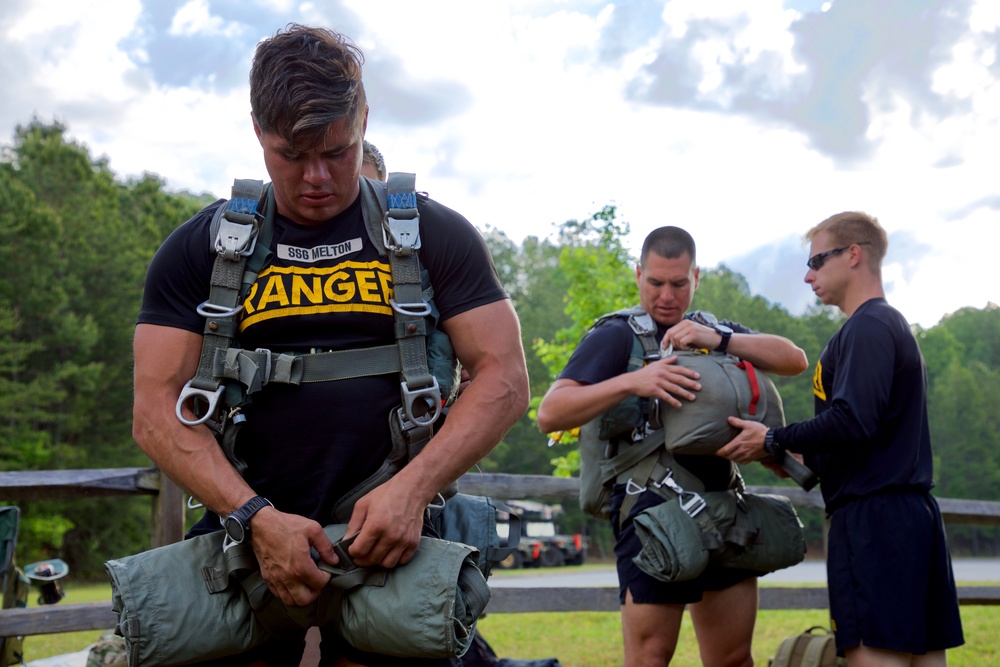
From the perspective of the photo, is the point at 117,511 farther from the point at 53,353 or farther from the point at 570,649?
the point at 570,649

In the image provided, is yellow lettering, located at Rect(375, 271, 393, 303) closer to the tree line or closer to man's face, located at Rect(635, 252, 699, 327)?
man's face, located at Rect(635, 252, 699, 327)

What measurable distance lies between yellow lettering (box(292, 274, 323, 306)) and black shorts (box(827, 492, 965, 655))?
241cm

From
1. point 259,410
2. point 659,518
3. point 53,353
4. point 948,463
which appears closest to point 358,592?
point 259,410

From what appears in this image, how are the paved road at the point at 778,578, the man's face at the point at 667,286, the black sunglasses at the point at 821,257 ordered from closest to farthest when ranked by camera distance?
the black sunglasses at the point at 821,257 → the man's face at the point at 667,286 → the paved road at the point at 778,578

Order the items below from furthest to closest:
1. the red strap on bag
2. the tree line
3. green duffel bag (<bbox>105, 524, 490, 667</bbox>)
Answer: the tree line < the red strap on bag < green duffel bag (<bbox>105, 524, 490, 667</bbox>)

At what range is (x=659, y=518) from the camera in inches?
145

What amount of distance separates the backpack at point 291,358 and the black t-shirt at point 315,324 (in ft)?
0.10

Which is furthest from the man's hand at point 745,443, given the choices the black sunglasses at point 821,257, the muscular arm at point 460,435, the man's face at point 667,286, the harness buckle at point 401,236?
the harness buckle at point 401,236

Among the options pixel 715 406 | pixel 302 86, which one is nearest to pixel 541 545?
pixel 715 406

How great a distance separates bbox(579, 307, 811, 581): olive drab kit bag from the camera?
12.0 feet

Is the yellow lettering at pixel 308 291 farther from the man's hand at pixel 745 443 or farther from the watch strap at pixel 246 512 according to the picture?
the man's hand at pixel 745 443

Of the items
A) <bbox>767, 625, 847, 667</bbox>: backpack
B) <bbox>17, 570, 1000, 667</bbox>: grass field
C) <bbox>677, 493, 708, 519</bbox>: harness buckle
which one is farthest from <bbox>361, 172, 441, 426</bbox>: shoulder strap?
<bbox>17, 570, 1000, 667</bbox>: grass field

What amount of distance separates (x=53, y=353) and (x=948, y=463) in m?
39.3

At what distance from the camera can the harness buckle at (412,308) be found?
229 centimetres
